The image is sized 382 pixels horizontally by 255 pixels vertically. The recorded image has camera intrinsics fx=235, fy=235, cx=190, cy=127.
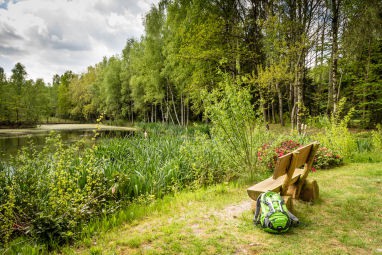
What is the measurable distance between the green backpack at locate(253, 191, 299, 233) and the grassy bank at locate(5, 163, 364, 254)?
3.9 inches

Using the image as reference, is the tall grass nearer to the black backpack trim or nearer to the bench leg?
the black backpack trim

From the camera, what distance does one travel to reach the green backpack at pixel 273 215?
2.88 meters

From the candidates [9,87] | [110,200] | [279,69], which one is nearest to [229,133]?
[110,200]

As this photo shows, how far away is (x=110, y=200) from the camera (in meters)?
4.45

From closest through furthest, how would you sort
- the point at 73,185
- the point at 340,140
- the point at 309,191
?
the point at 73,185
the point at 309,191
the point at 340,140

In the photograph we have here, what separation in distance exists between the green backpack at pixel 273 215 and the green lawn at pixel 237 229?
0.10m

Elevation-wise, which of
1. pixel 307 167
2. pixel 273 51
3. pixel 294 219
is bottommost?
pixel 294 219

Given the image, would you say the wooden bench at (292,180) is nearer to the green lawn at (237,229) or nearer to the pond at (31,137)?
the green lawn at (237,229)

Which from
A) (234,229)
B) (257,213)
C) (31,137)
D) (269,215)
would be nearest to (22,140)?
(31,137)

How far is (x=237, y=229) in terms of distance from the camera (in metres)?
3.09

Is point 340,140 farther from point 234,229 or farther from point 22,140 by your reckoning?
point 22,140

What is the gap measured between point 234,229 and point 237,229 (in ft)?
0.13

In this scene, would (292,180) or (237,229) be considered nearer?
(237,229)

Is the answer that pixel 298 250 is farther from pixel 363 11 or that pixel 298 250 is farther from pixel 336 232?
pixel 363 11
